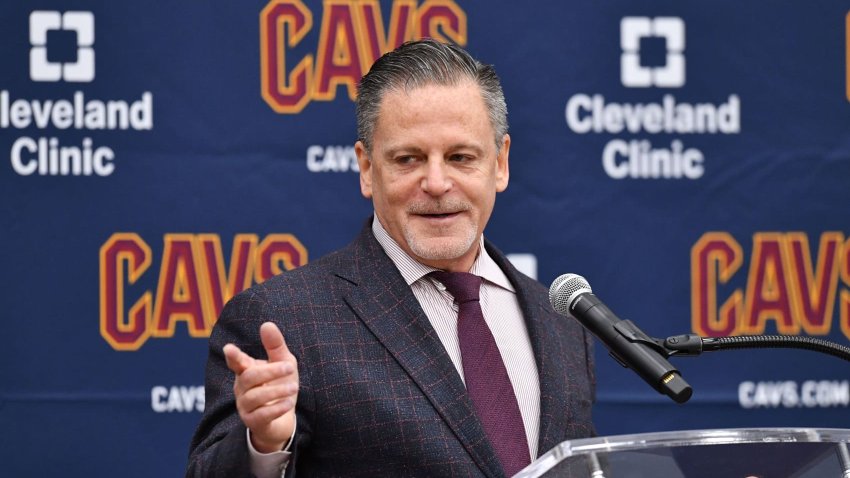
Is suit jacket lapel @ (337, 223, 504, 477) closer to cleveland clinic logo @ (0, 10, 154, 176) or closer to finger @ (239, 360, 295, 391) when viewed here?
finger @ (239, 360, 295, 391)

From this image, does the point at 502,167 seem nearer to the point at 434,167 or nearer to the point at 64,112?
the point at 434,167

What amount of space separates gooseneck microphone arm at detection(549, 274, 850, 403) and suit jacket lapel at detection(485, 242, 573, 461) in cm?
51

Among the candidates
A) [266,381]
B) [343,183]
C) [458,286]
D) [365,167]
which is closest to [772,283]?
[343,183]

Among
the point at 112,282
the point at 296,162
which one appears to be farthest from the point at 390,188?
the point at 112,282

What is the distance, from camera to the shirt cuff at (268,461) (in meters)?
1.59

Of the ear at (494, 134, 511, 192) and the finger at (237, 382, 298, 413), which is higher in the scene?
the ear at (494, 134, 511, 192)

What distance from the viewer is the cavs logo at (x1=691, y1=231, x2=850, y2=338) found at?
2.94m

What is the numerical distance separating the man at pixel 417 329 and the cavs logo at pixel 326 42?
2.86 feet

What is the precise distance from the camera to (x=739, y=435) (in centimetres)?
137

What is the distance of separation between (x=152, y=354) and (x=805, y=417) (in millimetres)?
1648

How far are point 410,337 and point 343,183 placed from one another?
1093mm

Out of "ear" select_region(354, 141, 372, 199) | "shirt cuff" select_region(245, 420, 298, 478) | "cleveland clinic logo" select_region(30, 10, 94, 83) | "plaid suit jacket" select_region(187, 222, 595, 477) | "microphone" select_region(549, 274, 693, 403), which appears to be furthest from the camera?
"cleveland clinic logo" select_region(30, 10, 94, 83)

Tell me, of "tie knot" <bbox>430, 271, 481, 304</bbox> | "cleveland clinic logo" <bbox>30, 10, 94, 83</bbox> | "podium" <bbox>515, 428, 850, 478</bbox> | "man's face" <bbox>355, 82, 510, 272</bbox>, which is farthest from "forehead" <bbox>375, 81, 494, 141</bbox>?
"cleveland clinic logo" <bbox>30, 10, 94, 83</bbox>

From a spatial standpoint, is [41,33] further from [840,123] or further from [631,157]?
[840,123]
